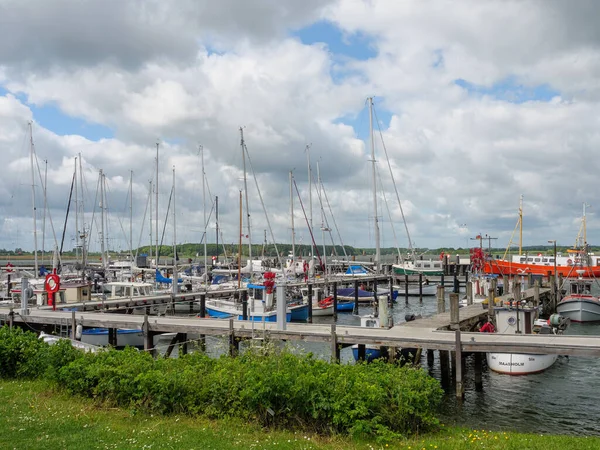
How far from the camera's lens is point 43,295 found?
138 ft

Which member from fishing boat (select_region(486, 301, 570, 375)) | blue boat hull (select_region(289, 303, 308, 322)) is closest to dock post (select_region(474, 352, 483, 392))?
fishing boat (select_region(486, 301, 570, 375))

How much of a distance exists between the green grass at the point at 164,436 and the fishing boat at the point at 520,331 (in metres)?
9.95

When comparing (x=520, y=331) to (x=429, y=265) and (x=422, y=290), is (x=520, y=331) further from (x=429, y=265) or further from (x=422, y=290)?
(x=429, y=265)

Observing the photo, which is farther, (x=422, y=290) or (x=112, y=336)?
(x=422, y=290)

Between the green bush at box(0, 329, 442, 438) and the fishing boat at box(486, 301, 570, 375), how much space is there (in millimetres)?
10664

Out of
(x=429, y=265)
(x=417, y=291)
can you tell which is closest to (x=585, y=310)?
(x=417, y=291)

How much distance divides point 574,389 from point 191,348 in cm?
2119

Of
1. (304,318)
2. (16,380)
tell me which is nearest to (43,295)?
(304,318)

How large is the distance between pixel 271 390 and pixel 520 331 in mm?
19333

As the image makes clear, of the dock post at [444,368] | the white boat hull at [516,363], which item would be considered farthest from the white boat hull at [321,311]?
the dock post at [444,368]

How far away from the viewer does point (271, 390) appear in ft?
41.1

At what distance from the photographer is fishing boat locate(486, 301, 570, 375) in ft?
81.2

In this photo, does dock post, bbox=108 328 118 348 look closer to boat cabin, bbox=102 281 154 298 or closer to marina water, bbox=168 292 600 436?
marina water, bbox=168 292 600 436

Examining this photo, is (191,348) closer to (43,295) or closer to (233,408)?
(43,295)
